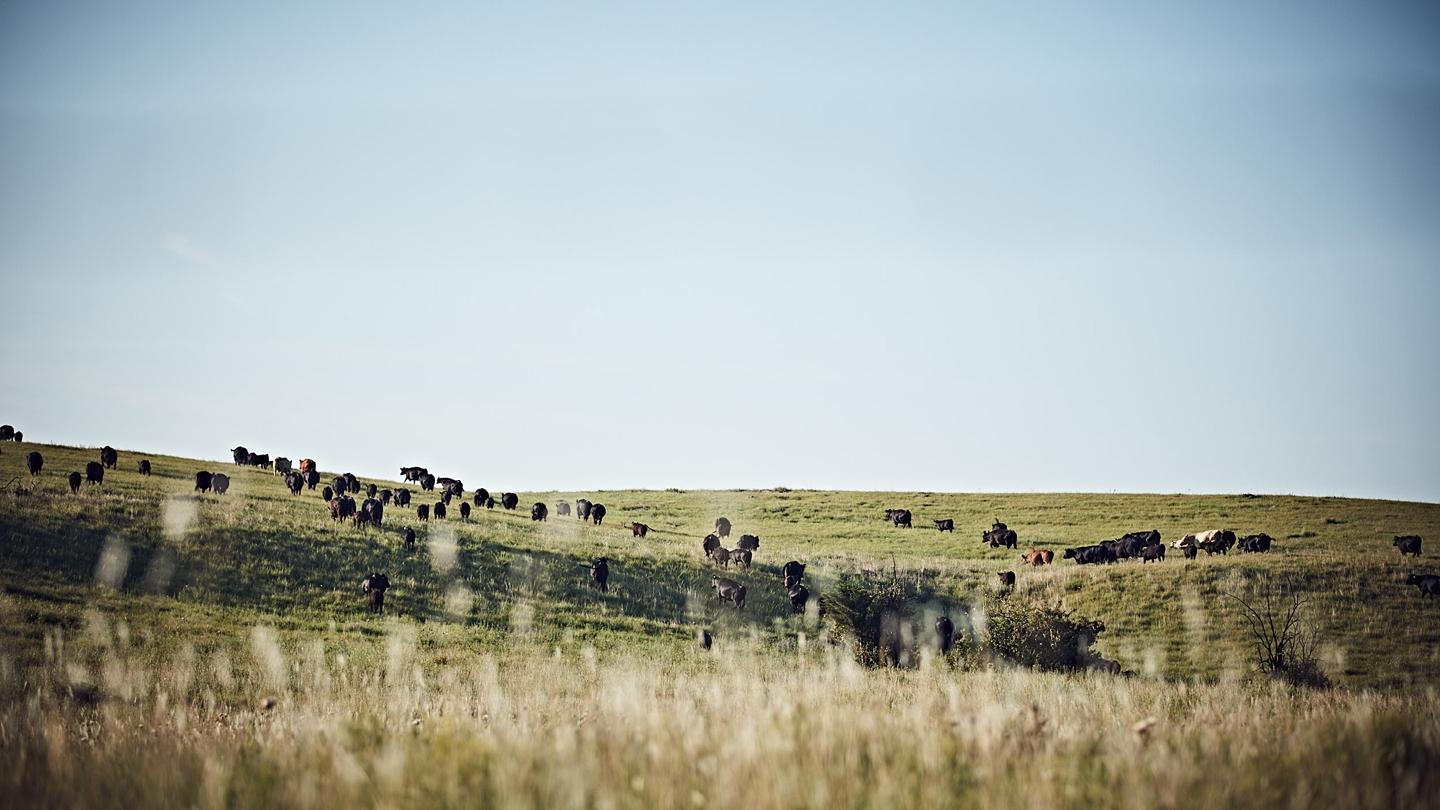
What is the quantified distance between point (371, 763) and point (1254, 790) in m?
3.93

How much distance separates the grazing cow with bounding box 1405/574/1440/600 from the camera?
99.1 feet

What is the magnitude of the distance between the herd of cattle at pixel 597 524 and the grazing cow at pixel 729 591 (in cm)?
4

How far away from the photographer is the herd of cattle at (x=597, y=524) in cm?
3309

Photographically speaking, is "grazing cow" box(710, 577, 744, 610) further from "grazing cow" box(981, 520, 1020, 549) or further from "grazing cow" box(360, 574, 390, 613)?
"grazing cow" box(981, 520, 1020, 549)

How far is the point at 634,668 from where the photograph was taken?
666 inches

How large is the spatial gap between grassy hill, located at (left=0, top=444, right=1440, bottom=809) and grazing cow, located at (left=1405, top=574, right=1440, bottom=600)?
3.89 ft

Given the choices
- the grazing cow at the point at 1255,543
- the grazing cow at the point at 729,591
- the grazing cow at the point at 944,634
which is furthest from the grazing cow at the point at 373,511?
the grazing cow at the point at 1255,543

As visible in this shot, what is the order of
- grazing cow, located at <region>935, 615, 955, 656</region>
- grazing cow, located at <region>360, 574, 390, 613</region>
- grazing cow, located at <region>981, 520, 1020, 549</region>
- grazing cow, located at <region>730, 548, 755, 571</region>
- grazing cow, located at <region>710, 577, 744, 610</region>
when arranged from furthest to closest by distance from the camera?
grazing cow, located at <region>981, 520, 1020, 549</region>, grazing cow, located at <region>730, 548, 755, 571</region>, grazing cow, located at <region>710, 577, 744, 610</region>, grazing cow, located at <region>360, 574, 390, 613</region>, grazing cow, located at <region>935, 615, 955, 656</region>

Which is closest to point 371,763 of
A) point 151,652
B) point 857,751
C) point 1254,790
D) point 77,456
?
point 857,751

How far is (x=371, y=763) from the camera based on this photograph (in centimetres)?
387

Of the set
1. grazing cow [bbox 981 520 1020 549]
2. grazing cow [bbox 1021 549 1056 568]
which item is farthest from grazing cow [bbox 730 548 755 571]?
grazing cow [bbox 981 520 1020 549]

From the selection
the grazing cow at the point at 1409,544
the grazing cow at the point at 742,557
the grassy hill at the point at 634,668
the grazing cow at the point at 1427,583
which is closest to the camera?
the grassy hill at the point at 634,668

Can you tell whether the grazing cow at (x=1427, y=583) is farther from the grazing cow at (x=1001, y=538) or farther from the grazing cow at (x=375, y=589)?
the grazing cow at (x=375, y=589)

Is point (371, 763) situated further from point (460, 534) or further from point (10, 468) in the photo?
point (10, 468)
